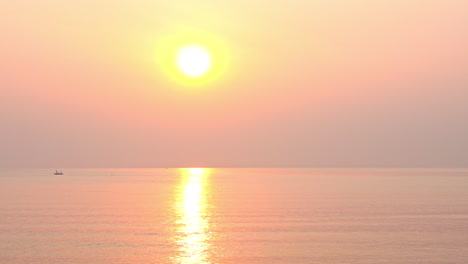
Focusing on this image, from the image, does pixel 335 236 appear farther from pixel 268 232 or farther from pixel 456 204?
pixel 456 204

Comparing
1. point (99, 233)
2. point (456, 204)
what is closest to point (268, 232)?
point (99, 233)

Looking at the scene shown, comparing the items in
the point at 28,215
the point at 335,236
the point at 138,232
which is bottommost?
the point at 335,236

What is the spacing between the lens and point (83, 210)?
4082 inches

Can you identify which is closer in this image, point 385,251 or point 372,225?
point 385,251

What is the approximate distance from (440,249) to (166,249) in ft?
91.3

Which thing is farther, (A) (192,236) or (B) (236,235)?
(B) (236,235)

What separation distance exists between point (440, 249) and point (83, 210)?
6531 centimetres

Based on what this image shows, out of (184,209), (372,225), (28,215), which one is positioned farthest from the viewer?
(184,209)

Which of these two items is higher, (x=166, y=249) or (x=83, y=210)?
(x=83, y=210)

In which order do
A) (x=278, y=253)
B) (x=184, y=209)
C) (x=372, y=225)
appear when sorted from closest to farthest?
(x=278, y=253), (x=372, y=225), (x=184, y=209)

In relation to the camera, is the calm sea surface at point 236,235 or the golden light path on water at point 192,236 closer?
the calm sea surface at point 236,235

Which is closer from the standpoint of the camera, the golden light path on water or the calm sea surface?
the calm sea surface

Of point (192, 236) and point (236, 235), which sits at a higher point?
point (192, 236)

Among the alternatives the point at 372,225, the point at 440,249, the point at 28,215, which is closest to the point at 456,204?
the point at 372,225
